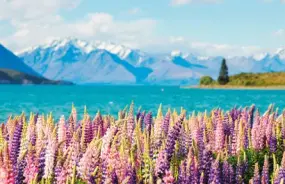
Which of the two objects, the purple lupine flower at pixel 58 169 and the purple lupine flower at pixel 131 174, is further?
the purple lupine flower at pixel 131 174

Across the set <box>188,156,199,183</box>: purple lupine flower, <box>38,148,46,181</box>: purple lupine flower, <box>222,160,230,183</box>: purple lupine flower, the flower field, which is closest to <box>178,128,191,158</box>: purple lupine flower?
the flower field

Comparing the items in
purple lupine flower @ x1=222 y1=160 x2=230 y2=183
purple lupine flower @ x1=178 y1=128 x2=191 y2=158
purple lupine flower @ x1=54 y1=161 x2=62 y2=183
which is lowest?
purple lupine flower @ x1=222 y1=160 x2=230 y2=183

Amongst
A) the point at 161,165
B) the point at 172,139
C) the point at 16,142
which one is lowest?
the point at 161,165

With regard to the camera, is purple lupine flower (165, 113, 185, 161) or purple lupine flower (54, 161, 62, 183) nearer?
purple lupine flower (54, 161, 62, 183)

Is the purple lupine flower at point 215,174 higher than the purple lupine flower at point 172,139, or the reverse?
the purple lupine flower at point 172,139

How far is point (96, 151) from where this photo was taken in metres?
8.55

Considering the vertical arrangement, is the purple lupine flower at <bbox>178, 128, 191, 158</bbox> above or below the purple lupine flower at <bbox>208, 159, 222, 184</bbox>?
above

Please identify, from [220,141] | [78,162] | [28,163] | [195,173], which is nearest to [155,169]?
[195,173]

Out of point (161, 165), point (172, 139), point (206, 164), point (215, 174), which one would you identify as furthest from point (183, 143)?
point (215, 174)

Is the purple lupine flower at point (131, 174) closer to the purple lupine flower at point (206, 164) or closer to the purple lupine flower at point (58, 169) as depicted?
the purple lupine flower at point (58, 169)

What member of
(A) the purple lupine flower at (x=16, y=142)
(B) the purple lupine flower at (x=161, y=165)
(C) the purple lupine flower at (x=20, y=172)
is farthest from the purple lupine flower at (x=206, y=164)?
(A) the purple lupine flower at (x=16, y=142)

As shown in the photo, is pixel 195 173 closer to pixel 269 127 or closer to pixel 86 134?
pixel 86 134

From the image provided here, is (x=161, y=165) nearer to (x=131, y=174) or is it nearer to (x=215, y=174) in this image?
(x=131, y=174)

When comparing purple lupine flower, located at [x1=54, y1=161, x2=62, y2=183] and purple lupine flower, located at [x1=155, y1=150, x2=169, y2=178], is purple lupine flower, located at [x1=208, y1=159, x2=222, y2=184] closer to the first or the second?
purple lupine flower, located at [x1=155, y1=150, x2=169, y2=178]
